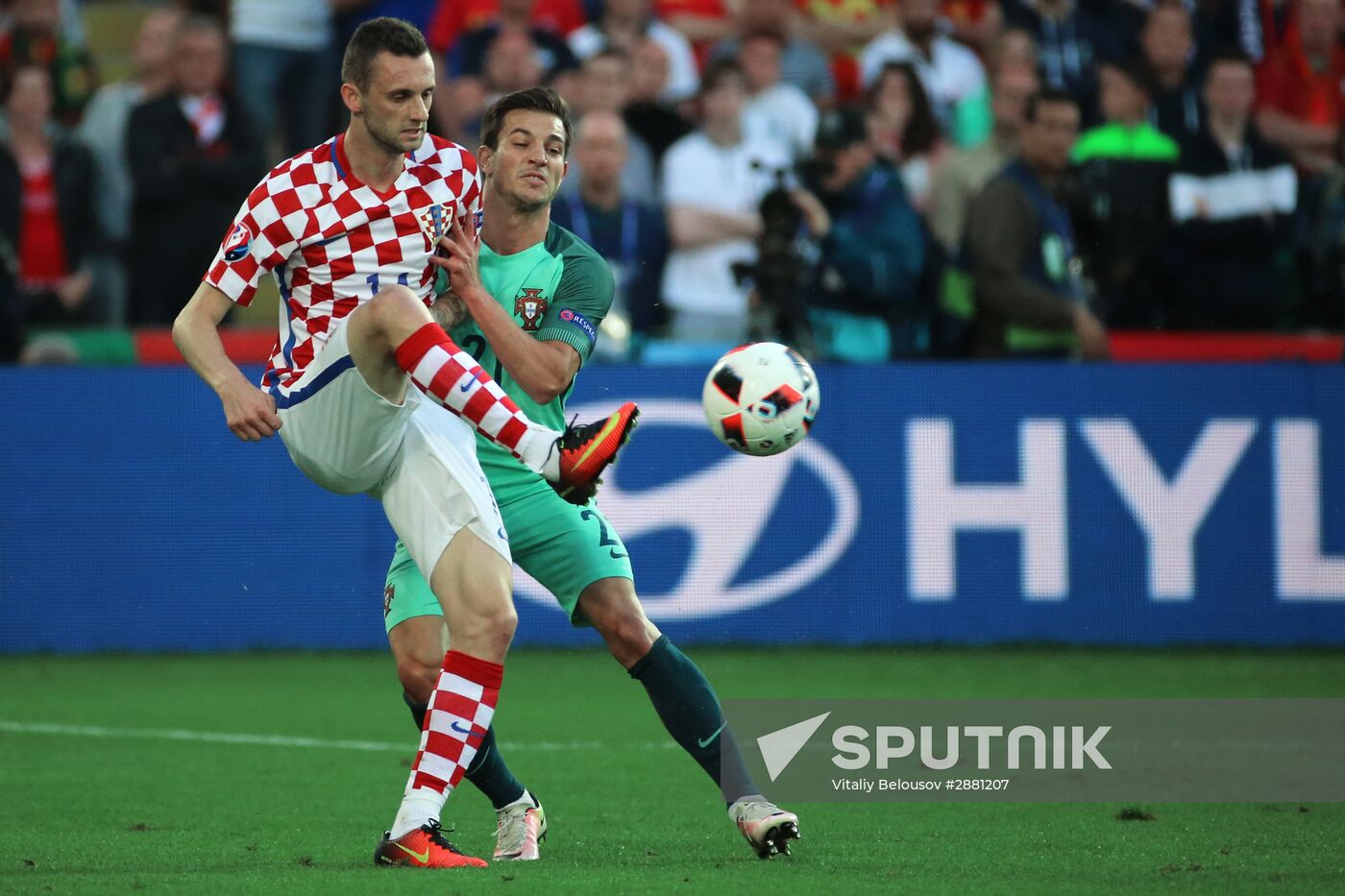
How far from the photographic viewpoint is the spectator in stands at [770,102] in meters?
12.2

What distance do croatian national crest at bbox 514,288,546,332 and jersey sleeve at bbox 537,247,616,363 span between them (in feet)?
0.10

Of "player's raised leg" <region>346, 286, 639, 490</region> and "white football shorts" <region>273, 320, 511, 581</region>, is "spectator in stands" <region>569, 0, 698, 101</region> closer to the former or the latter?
"white football shorts" <region>273, 320, 511, 581</region>

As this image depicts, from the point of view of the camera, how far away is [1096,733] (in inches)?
331

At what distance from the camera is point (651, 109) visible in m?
12.3

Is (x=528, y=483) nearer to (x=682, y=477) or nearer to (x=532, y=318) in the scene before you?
(x=532, y=318)

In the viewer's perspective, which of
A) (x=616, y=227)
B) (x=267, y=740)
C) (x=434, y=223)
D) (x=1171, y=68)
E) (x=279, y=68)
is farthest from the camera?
(x=279, y=68)

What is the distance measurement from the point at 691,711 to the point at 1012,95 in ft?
23.1

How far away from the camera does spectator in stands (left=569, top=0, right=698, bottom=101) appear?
12.9m

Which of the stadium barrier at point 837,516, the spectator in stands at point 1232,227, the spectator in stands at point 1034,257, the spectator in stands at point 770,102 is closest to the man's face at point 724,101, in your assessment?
the spectator in stands at point 770,102

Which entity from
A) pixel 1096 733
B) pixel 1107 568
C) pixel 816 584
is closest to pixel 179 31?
pixel 816 584

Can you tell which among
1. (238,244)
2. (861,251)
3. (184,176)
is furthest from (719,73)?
(238,244)

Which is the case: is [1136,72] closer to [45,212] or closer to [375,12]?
[375,12]

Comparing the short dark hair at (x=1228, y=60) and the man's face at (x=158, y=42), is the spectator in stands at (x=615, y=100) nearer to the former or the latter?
the man's face at (x=158, y=42)

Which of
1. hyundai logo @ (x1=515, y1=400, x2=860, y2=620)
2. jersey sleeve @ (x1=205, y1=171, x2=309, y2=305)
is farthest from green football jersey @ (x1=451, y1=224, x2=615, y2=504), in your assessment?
hyundai logo @ (x1=515, y1=400, x2=860, y2=620)
